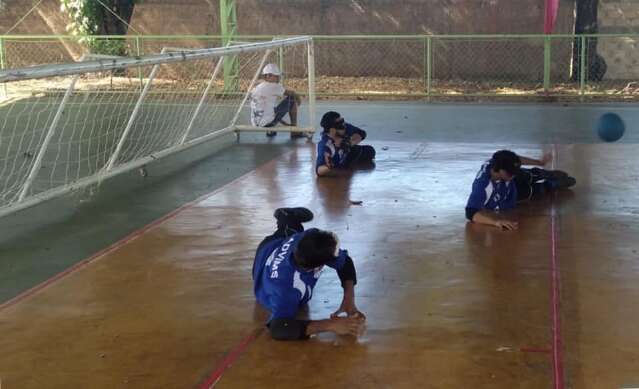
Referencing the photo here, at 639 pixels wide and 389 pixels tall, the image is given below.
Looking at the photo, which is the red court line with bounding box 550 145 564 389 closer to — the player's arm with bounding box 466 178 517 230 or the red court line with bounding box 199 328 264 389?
the player's arm with bounding box 466 178 517 230

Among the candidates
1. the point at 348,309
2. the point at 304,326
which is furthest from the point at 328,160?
the point at 304,326

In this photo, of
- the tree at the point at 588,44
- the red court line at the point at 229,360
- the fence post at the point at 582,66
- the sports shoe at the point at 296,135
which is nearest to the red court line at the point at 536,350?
the red court line at the point at 229,360

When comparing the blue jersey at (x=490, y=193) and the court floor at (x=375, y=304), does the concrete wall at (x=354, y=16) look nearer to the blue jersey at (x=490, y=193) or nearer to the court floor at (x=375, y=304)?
the court floor at (x=375, y=304)

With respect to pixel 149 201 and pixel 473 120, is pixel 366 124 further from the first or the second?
pixel 149 201

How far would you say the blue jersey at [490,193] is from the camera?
7.13 metres

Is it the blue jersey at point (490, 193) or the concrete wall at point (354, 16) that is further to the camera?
the concrete wall at point (354, 16)

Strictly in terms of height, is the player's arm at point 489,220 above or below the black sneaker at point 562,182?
below

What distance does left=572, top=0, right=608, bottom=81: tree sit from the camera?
710 inches

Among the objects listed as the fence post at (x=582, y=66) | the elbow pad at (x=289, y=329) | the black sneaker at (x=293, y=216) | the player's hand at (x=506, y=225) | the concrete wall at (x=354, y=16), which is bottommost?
the elbow pad at (x=289, y=329)

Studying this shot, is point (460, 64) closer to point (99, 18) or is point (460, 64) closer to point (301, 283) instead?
point (99, 18)

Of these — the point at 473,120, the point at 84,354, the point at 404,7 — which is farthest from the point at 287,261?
the point at 404,7

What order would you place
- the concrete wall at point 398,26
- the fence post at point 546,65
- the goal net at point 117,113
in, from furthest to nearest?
the concrete wall at point 398,26 < the fence post at point 546,65 < the goal net at point 117,113

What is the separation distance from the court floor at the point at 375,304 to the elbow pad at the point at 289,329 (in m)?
0.05

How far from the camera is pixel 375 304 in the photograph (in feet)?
17.4
